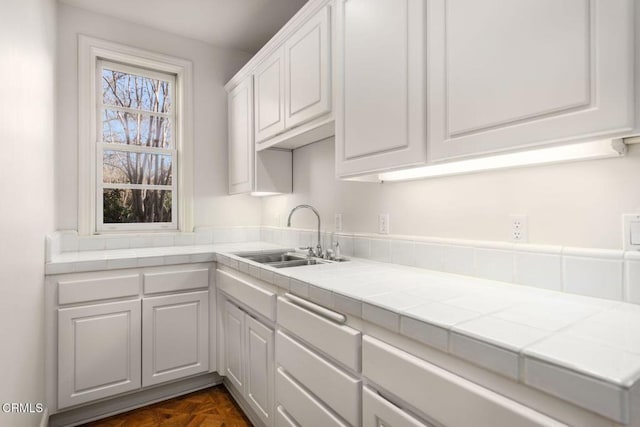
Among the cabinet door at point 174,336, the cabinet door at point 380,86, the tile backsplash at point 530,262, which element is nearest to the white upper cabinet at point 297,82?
the cabinet door at point 380,86

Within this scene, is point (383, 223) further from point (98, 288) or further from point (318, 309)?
point (98, 288)

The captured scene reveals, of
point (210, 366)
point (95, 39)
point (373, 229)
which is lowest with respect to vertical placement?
point (210, 366)

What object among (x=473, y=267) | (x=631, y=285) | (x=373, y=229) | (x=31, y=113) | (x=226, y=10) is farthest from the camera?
(x=226, y=10)

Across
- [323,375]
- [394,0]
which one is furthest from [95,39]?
[323,375]

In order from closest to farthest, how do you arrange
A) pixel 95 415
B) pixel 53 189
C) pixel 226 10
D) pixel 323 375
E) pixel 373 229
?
pixel 323 375, pixel 373 229, pixel 95 415, pixel 53 189, pixel 226 10

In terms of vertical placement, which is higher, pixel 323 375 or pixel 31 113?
pixel 31 113

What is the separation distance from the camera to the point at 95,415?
204 cm

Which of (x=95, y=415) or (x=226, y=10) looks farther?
(x=226, y=10)

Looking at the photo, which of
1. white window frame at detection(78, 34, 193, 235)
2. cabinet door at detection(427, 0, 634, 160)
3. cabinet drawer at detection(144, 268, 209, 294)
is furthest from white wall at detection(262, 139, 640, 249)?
white window frame at detection(78, 34, 193, 235)

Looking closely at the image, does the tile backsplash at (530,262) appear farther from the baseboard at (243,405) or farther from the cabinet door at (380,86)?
the baseboard at (243,405)

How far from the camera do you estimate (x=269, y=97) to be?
7.32 ft

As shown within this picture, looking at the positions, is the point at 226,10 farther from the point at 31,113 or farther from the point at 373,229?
the point at 373,229

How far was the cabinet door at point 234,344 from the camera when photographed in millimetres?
2000

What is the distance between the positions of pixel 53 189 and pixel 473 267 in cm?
254
